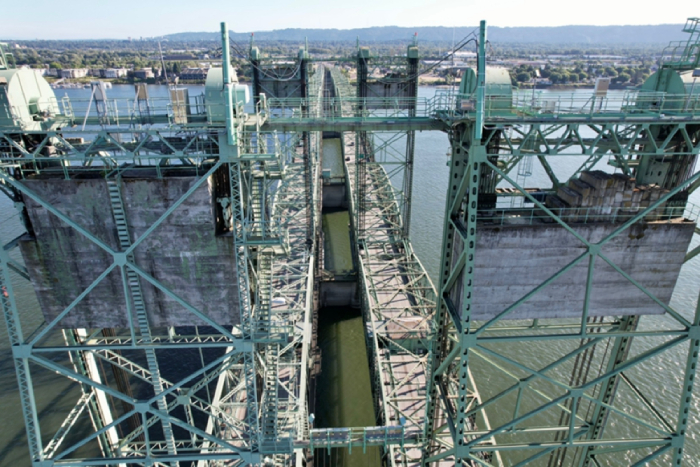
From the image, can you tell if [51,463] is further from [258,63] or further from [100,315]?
[258,63]

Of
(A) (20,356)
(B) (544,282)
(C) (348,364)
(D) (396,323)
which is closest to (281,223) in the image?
(B) (544,282)

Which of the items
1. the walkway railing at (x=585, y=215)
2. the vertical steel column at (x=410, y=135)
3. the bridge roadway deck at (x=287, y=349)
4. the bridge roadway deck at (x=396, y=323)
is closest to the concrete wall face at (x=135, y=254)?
the bridge roadway deck at (x=287, y=349)

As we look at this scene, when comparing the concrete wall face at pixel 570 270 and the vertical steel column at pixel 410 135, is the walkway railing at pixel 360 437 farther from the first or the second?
the vertical steel column at pixel 410 135

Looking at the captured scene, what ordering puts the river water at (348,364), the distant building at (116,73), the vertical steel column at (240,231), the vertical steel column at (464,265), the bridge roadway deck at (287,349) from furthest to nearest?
the distant building at (116,73)
the river water at (348,364)
the bridge roadway deck at (287,349)
the vertical steel column at (240,231)
the vertical steel column at (464,265)

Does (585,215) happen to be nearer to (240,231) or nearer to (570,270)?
(570,270)

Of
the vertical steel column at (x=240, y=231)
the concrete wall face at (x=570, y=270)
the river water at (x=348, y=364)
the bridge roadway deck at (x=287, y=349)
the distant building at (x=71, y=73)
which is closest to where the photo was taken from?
the vertical steel column at (x=240, y=231)

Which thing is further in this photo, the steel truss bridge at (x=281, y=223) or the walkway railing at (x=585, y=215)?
the walkway railing at (x=585, y=215)
